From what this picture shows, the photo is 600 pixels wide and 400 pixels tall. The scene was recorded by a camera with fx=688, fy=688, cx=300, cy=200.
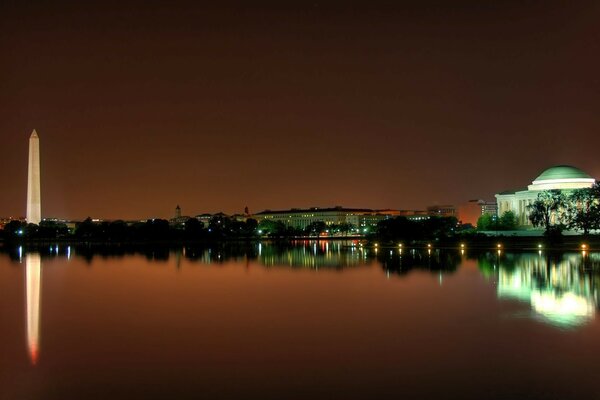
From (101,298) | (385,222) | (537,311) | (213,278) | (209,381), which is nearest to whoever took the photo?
(209,381)

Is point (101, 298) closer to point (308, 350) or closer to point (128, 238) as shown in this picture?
point (308, 350)

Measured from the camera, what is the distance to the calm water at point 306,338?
12531 millimetres

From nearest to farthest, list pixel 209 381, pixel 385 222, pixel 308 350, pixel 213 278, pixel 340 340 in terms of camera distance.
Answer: pixel 209 381 < pixel 308 350 < pixel 340 340 < pixel 213 278 < pixel 385 222

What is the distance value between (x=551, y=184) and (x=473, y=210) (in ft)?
197

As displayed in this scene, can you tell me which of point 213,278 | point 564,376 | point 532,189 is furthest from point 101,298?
point 532,189

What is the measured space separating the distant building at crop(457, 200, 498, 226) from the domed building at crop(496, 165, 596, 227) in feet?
174

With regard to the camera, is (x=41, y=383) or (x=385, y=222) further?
(x=385, y=222)

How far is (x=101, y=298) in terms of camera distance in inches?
1027

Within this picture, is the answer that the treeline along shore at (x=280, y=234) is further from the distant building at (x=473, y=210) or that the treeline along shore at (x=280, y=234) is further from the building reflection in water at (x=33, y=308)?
the building reflection in water at (x=33, y=308)

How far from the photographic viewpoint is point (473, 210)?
143 metres

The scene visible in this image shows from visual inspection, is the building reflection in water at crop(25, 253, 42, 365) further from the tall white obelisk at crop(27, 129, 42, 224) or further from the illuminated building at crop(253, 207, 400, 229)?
the illuminated building at crop(253, 207, 400, 229)

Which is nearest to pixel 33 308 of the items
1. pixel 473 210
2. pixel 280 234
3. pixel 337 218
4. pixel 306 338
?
pixel 306 338

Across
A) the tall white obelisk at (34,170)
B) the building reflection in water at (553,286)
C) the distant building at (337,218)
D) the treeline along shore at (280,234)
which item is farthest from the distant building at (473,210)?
the building reflection in water at (553,286)

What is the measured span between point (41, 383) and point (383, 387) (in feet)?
21.0
